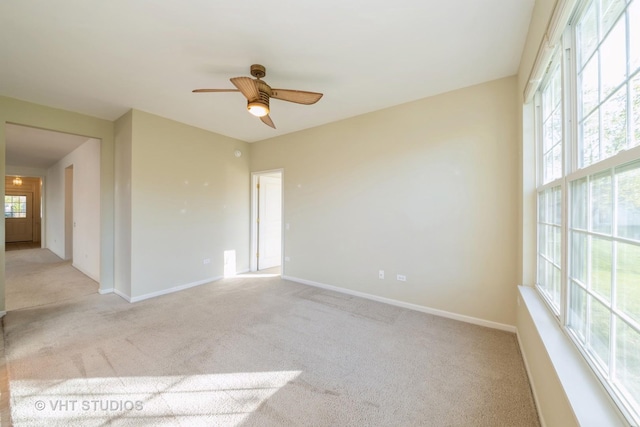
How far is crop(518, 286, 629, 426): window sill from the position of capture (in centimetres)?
88

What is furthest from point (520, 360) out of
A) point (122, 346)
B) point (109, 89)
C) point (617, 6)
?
point (109, 89)

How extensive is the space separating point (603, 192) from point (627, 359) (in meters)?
0.68

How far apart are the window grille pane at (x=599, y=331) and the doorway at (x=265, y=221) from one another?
15.3 ft

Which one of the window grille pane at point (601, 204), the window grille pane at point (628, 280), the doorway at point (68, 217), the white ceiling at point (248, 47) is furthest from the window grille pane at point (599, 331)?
the doorway at point (68, 217)

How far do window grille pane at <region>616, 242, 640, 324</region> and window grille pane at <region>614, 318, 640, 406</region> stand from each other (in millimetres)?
64

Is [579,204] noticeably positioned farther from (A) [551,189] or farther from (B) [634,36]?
(B) [634,36]

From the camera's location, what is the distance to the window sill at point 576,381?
0.88m

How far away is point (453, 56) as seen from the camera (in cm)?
234

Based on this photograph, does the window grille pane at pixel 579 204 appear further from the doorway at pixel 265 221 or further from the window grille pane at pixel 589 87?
the doorway at pixel 265 221

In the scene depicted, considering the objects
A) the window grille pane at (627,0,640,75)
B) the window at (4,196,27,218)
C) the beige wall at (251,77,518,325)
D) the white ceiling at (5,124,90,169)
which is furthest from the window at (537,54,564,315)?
the window at (4,196,27,218)

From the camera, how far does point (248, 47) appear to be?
86.6 inches

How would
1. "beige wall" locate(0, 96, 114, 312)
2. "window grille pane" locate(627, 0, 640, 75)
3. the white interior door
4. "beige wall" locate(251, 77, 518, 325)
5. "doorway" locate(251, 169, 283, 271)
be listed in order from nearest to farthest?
"window grille pane" locate(627, 0, 640, 75)
"beige wall" locate(251, 77, 518, 325)
"beige wall" locate(0, 96, 114, 312)
"doorway" locate(251, 169, 283, 271)
the white interior door

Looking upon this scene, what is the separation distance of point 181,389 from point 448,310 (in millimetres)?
2898

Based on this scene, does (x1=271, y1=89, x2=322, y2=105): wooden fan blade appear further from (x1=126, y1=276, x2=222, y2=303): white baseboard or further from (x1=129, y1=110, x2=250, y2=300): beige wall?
(x1=126, y1=276, x2=222, y2=303): white baseboard
